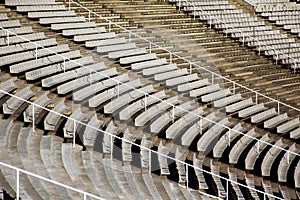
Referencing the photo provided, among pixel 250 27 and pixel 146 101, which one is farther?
pixel 250 27

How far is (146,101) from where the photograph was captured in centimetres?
1077

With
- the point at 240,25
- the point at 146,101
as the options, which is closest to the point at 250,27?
the point at 240,25

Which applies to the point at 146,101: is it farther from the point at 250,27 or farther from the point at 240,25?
the point at 250,27

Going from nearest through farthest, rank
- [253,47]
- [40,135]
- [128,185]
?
[128,185] → [40,135] → [253,47]

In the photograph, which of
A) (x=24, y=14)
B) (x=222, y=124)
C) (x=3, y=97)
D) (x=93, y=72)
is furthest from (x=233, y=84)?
(x=3, y=97)

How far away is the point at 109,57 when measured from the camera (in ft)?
39.8

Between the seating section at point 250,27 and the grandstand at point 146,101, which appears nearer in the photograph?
the grandstand at point 146,101

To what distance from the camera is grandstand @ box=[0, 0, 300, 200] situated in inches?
307

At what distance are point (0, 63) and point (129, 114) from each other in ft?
6.69

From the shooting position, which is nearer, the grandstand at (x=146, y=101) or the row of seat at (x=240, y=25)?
the grandstand at (x=146, y=101)

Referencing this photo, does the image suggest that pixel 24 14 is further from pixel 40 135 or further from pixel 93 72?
pixel 40 135

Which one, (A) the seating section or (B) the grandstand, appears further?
(A) the seating section

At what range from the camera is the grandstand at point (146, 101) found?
7809 millimetres

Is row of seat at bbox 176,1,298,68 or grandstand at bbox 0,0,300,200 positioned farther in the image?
row of seat at bbox 176,1,298,68
